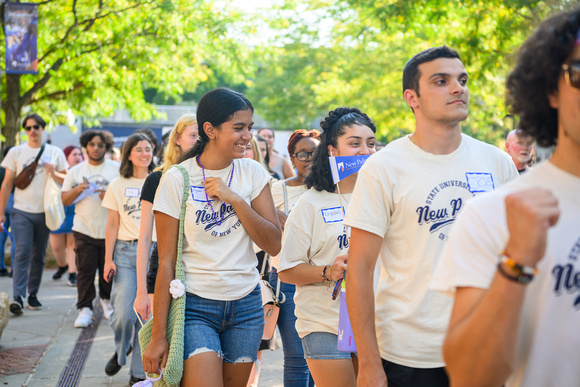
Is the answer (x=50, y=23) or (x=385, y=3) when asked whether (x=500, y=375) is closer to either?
(x=385, y=3)

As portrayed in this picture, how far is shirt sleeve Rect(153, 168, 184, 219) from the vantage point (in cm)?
366

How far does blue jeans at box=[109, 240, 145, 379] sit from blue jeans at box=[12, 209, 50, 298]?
309cm

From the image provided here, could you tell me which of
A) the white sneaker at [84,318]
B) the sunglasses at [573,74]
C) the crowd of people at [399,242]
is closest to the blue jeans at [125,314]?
the crowd of people at [399,242]

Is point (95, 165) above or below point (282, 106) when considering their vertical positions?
below

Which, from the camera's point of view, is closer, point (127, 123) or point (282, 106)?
point (282, 106)

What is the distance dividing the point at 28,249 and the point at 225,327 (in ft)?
20.4

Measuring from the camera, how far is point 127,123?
47969 mm

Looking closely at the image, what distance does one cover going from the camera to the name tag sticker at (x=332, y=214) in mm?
3945

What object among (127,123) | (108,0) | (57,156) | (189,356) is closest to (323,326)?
(189,356)

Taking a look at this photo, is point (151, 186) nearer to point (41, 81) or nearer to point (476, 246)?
point (476, 246)

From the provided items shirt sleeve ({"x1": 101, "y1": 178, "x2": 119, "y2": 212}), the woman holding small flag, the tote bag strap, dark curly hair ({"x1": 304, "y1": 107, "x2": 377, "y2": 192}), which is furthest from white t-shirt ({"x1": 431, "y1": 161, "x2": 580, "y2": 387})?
shirt sleeve ({"x1": 101, "y1": 178, "x2": 119, "y2": 212})

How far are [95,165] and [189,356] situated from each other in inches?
220

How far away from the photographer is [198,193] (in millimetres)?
3744

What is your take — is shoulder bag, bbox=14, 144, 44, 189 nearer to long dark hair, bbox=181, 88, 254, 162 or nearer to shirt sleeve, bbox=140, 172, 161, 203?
shirt sleeve, bbox=140, 172, 161, 203
